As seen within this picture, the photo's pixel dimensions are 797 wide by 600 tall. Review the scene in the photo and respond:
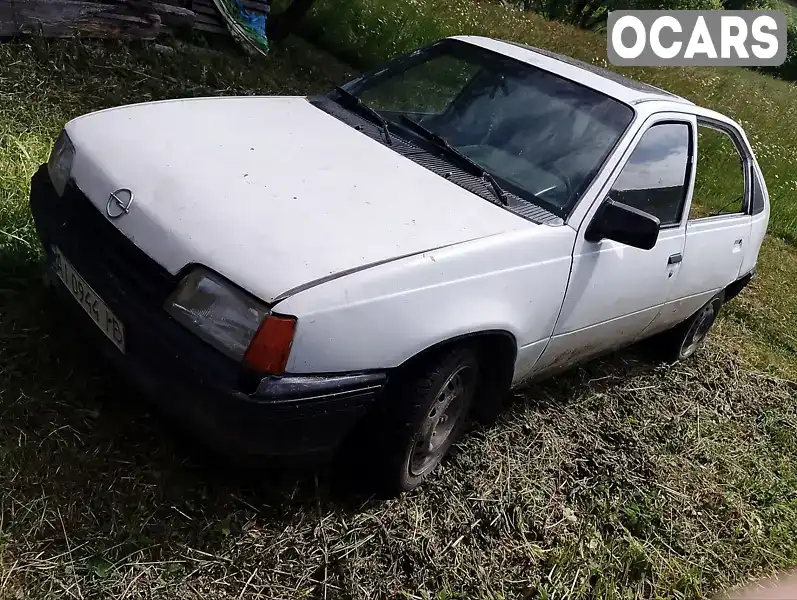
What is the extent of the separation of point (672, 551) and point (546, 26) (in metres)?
9.83

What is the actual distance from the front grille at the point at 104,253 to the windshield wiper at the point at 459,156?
4.31 feet

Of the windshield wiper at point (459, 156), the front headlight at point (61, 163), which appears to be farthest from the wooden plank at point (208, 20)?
the front headlight at point (61, 163)

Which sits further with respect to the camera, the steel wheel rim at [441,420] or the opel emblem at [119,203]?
the steel wheel rim at [441,420]

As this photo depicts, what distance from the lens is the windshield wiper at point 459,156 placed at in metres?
2.88

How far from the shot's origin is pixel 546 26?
1132cm

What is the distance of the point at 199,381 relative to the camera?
Result: 2.14 meters

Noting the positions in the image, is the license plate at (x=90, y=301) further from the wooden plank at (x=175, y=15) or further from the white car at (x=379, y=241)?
the wooden plank at (x=175, y=15)

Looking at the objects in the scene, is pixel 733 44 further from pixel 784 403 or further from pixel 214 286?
pixel 214 286

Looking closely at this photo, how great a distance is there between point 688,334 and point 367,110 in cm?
248

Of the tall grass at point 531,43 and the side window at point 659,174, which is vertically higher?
the side window at point 659,174

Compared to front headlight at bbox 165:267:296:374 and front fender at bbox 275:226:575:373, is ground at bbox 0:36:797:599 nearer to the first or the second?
front headlight at bbox 165:267:296:374

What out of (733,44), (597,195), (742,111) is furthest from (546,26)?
(597,195)

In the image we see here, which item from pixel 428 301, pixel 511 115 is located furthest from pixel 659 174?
pixel 428 301

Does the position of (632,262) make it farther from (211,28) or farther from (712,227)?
(211,28)
